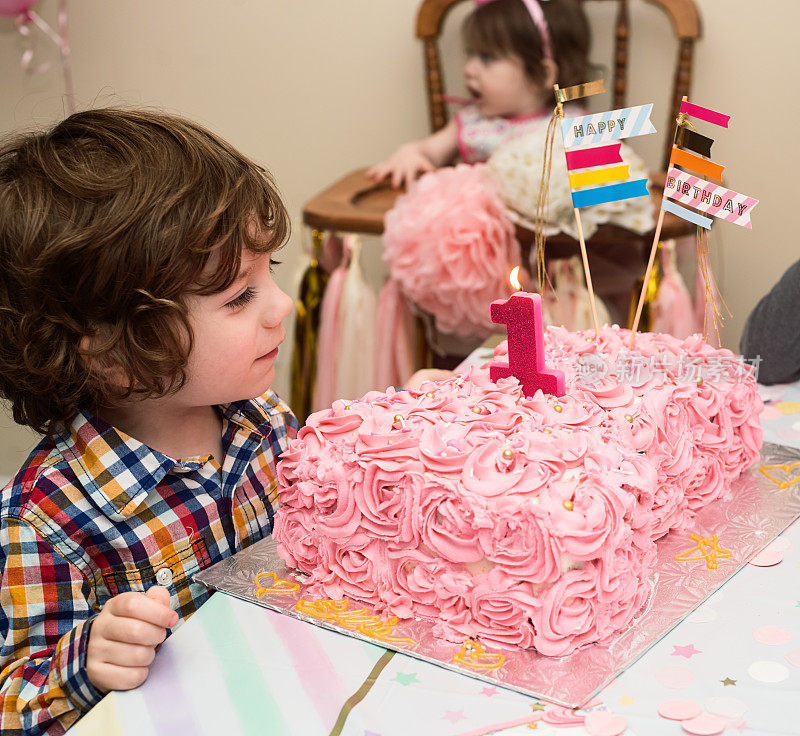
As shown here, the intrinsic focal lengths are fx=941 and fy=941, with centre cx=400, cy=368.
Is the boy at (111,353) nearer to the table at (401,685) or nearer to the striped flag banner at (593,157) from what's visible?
the table at (401,685)

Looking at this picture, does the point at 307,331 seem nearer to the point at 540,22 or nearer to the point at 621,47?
the point at 540,22

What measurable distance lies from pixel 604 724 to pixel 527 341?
0.42 m

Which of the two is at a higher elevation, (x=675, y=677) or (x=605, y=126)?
(x=605, y=126)

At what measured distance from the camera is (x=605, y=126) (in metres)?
1.04

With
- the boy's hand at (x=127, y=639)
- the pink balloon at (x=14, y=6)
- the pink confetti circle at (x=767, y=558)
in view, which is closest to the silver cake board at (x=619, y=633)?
the pink confetti circle at (x=767, y=558)

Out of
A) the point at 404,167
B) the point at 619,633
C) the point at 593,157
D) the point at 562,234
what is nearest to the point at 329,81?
the point at 404,167

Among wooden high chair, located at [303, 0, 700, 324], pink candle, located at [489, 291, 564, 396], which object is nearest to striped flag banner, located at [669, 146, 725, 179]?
pink candle, located at [489, 291, 564, 396]

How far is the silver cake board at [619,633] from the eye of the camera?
783mm

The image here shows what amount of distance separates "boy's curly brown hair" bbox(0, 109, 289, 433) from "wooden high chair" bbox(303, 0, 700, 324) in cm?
116

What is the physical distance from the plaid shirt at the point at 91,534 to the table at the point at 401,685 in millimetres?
113

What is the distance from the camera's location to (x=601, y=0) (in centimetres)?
247

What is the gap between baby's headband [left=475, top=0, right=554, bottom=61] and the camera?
7.48ft

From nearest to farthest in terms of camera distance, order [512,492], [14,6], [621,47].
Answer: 1. [512,492]
2. [621,47]
3. [14,6]

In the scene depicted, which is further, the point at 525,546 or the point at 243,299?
the point at 243,299
